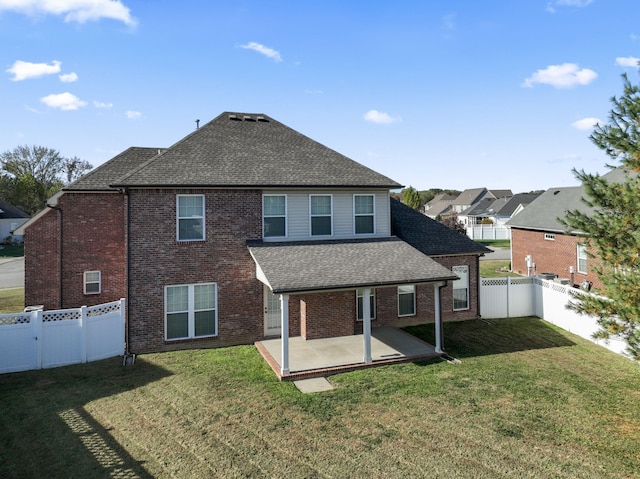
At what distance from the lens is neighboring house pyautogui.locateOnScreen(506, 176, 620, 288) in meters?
23.2

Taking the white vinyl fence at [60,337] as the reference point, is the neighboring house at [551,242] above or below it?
above

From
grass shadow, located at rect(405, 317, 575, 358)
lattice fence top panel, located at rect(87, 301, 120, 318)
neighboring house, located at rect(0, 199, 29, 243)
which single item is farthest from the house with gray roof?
neighboring house, located at rect(0, 199, 29, 243)

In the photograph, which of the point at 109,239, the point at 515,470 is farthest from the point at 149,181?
the point at 515,470

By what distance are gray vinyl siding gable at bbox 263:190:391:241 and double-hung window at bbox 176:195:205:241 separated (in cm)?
→ 228

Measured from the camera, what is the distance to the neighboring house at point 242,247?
13031 mm

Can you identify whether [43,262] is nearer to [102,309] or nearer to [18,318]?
[18,318]

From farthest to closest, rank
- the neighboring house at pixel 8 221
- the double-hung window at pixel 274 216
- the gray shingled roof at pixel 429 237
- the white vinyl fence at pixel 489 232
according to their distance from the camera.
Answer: the white vinyl fence at pixel 489 232 < the neighboring house at pixel 8 221 < the gray shingled roof at pixel 429 237 < the double-hung window at pixel 274 216

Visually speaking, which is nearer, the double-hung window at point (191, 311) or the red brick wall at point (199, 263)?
the red brick wall at point (199, 263)

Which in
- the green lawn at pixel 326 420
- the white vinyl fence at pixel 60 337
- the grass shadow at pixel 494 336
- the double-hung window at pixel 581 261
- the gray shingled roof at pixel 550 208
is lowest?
the green lawn at pixel 326 420

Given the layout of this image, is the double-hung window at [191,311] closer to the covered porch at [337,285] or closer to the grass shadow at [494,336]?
the covered porch at [337,285]

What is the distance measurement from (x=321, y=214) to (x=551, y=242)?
720 inches

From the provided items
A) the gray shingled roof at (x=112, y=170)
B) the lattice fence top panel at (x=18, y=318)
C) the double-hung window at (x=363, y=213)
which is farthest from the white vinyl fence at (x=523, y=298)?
the lattice fence top panel at (x=18, y=318)

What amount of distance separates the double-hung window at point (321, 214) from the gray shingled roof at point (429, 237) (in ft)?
11.3

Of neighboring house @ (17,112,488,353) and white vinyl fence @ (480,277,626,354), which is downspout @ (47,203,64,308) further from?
white vinyl fence @ (480,277,626,354)
